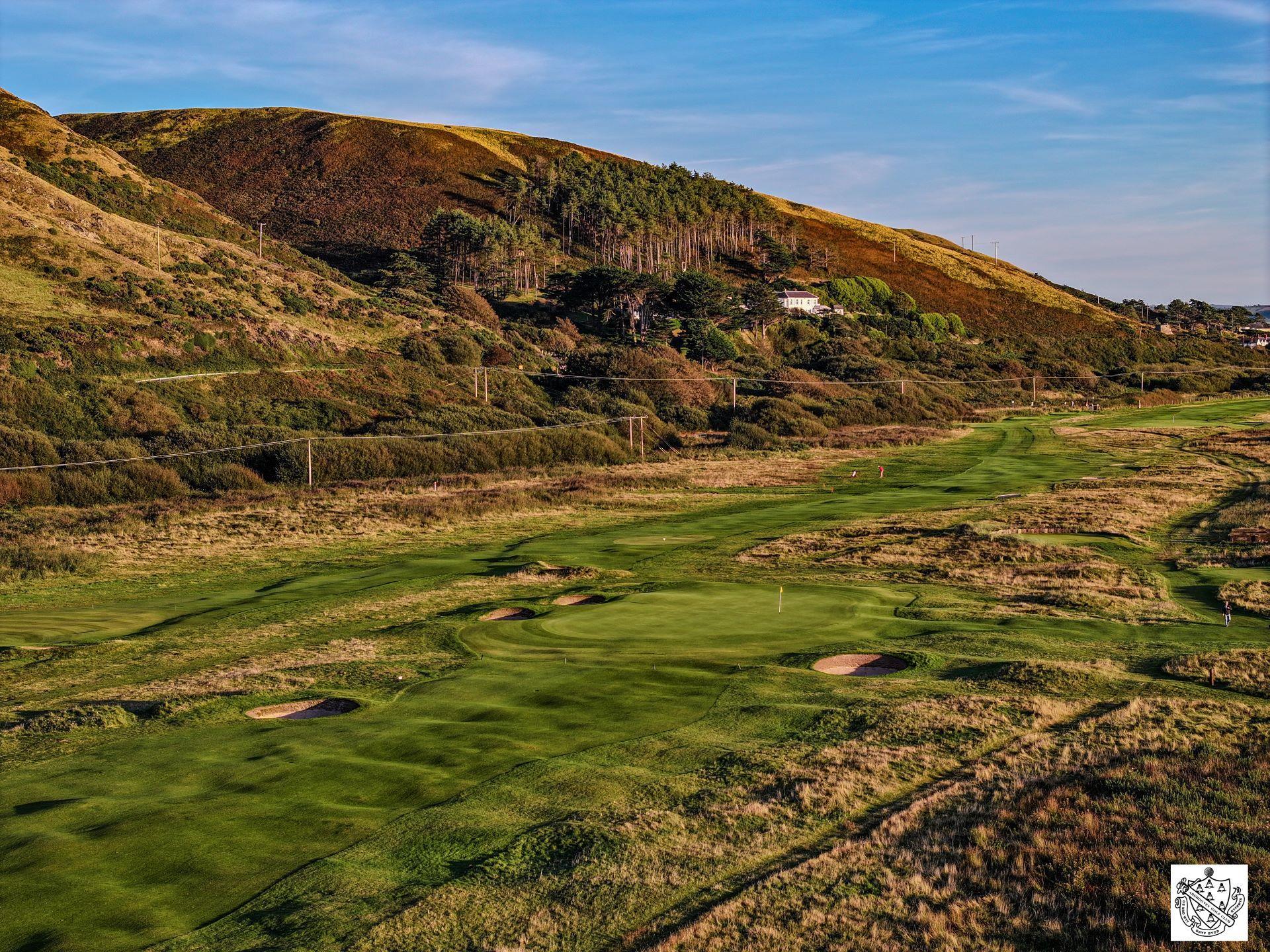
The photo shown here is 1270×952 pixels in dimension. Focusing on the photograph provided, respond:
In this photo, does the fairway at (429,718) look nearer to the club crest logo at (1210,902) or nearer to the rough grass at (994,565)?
the rough grass at (994,565)

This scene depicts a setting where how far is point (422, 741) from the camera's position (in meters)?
13.5

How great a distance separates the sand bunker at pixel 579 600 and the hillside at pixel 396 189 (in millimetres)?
96767

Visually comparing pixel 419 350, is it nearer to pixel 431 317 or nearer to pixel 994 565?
pixel 431 317

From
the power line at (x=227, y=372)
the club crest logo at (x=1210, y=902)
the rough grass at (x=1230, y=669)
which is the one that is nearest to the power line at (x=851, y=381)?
the power line at (x=227, y=372)

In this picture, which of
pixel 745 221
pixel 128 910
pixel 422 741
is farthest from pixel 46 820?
pixel 745 221

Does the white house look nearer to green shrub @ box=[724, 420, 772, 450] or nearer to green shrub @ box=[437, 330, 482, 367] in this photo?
green shrub @ box=[724, 420, 772, 450]

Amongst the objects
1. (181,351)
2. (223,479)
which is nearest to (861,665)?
(223,479)

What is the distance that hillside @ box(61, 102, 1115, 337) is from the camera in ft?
430

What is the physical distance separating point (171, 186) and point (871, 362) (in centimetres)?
6736

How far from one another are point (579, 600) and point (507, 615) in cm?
189

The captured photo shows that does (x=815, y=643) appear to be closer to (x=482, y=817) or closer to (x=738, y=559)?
(x=482, y=817)

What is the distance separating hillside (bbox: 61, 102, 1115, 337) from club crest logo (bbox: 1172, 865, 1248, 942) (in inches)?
4444

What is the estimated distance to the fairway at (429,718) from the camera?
9.47 meters

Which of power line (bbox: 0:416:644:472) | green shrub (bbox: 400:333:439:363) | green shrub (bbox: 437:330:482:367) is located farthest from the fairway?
green shrub (bbox: 437:330:482:367)
